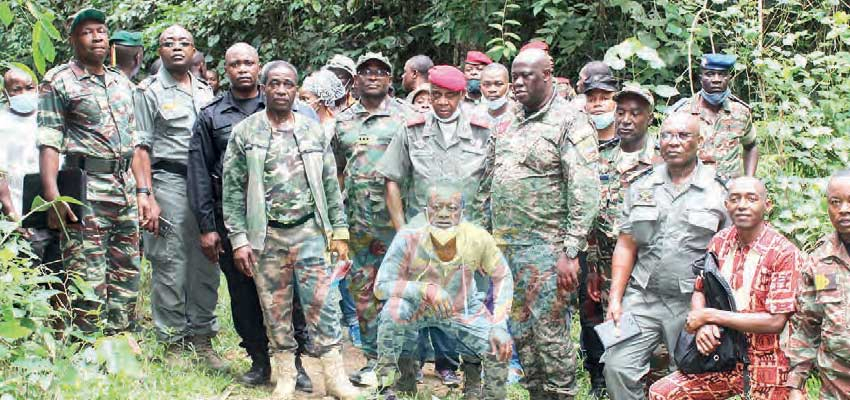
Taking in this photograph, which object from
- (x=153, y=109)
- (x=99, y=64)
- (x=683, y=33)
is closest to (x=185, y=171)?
→ (x=153, y=109)

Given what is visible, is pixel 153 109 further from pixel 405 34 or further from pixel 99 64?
pixel 405 34

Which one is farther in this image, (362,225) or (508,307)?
(362,225)

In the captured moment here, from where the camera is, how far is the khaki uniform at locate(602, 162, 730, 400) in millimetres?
5488

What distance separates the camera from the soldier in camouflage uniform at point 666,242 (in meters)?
5.50

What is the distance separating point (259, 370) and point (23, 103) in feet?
8.59

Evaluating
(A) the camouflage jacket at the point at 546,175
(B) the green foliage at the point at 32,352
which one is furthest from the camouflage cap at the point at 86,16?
(A) the camouflage jacket at the point at 546,175

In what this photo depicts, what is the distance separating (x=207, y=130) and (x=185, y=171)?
542 mm

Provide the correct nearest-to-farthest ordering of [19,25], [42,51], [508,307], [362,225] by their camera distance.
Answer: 1. [42,51]
2. [508,307]
3. [362,225]
4. [19,25]

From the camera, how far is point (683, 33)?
9781 millimetres

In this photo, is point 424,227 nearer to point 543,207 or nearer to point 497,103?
point 543,207

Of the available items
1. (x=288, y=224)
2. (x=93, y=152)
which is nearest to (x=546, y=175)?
(x=288, y=224)

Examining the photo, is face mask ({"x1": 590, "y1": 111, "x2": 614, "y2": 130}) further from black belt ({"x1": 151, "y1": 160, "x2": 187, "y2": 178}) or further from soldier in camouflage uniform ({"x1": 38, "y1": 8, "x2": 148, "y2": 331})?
soldier in camouflage uniform ({"x1": 38, "y1": 8, "x2": 148, "y2": 331})

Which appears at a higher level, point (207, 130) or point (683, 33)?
point (683, 33)

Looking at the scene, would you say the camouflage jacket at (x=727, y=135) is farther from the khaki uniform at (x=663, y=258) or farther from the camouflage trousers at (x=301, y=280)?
the camouflage trousers at (x=301, y=280)
